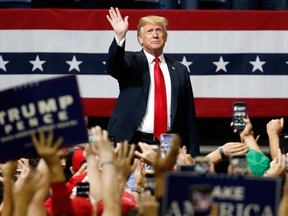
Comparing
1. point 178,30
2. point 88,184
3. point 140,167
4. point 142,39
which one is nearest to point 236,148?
point 140,167

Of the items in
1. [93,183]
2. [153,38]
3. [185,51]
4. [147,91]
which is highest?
[153,38]

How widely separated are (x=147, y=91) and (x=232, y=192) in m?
3.32

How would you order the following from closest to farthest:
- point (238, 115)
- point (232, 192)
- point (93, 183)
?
point (232, 192), point (93, 183), point (238, 115)

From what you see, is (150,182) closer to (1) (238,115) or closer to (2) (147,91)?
(1) (238,115)

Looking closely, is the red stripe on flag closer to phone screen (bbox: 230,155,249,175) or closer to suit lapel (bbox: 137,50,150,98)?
suit lapel (bbox: 137,50,150,98)


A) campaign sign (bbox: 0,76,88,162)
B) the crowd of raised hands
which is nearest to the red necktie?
the crowd of raised hands

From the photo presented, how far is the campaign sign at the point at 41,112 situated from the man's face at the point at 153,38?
2.86 metres

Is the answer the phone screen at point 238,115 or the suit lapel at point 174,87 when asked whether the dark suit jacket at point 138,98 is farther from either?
the phone screen at point 238,115

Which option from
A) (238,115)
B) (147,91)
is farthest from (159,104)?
(238,115)

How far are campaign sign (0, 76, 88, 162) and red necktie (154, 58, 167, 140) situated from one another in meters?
2.69

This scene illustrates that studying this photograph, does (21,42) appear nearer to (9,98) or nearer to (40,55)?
(40,55)

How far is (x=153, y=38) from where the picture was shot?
8219 mm

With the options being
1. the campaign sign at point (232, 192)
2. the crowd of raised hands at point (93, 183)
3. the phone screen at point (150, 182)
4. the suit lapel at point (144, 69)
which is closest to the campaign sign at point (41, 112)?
the crowd of raised hands at point (93, 183)

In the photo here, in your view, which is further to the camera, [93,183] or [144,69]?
[144,69]
